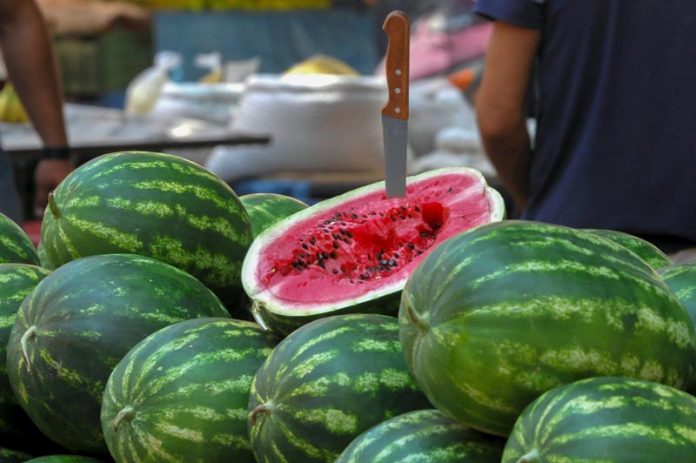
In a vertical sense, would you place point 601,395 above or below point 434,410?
above

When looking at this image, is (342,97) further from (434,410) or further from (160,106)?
(434,410)

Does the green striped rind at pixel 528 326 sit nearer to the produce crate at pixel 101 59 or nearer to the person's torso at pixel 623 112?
the person's torso at pixel 623 112

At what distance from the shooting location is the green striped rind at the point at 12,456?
61.1 inches

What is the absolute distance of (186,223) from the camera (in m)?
1.70

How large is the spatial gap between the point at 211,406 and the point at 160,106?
5.84 m

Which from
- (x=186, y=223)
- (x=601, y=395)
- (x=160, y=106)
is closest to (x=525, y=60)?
(x=186, y=223)

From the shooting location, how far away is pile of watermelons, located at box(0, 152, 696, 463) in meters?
1.04

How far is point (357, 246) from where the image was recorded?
5.20 feet

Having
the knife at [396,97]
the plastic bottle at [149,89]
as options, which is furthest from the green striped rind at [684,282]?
the plastic bottle at [149,89]

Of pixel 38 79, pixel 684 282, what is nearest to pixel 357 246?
pixel 684 282

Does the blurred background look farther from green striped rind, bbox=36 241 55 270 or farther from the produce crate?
green striped rind, bbox=36 241 55 270

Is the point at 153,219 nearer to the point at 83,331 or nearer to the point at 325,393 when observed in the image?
the point at 83,331

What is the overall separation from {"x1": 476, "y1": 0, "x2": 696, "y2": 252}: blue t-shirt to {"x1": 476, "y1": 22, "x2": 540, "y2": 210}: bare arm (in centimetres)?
6

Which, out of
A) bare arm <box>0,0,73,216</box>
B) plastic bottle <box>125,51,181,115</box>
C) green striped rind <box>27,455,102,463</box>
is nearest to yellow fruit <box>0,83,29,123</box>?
plastic bottle <box>125,51,181,115</box>
